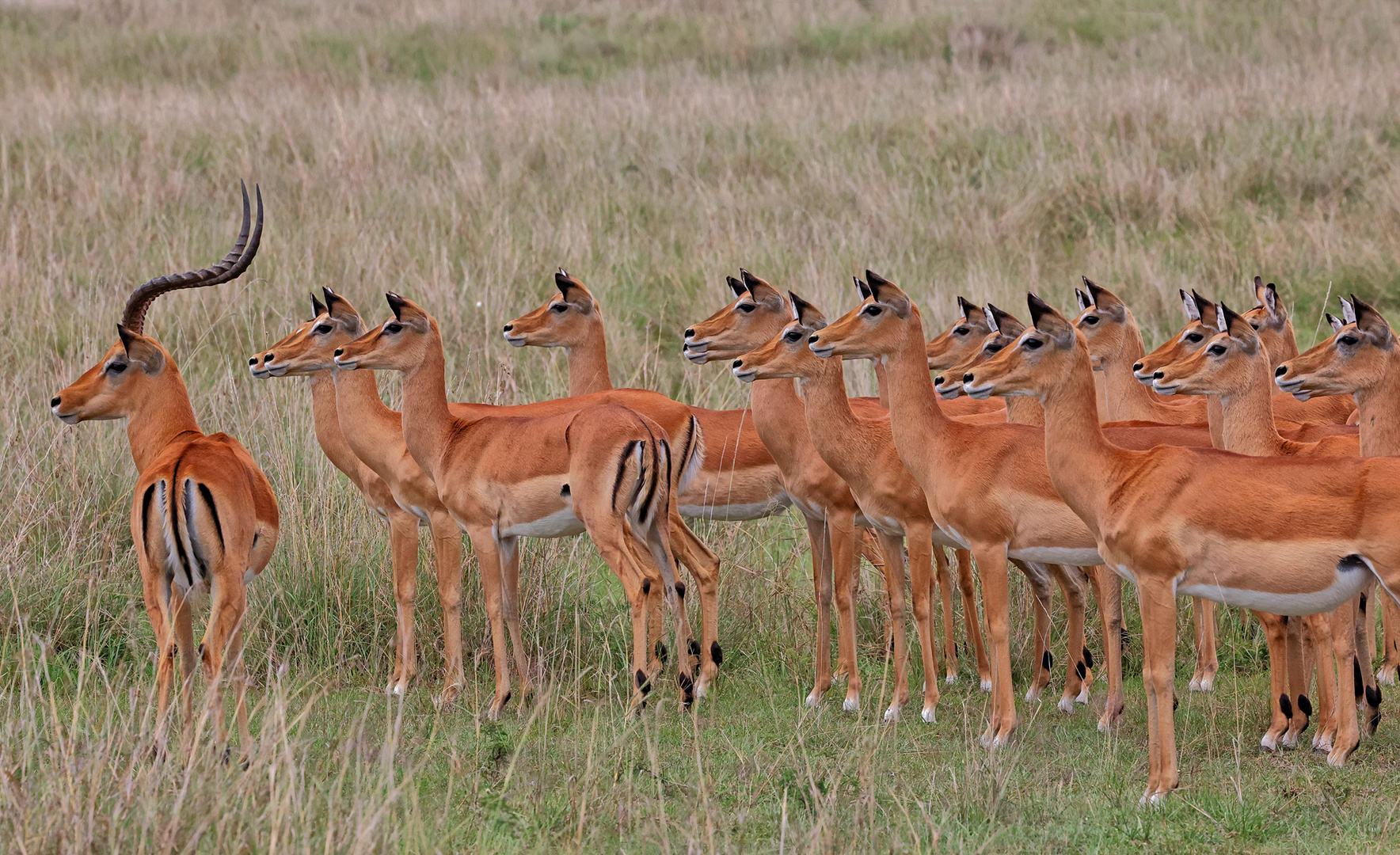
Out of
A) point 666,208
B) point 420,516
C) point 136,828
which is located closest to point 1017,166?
point 666,208

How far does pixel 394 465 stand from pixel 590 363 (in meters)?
1.33

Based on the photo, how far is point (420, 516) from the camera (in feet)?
19.4

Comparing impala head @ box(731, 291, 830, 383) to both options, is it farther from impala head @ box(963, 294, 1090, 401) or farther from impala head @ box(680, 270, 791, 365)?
impala head @ box(963, 294, 1090, 401)

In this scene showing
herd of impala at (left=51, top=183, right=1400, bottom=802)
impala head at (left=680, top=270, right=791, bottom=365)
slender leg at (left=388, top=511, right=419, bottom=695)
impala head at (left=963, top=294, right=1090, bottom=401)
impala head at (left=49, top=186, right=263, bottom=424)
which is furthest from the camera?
impala head at (left=680, top=270, right=791, bottom=365)

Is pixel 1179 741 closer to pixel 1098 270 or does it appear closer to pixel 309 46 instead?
pixel 1098 270

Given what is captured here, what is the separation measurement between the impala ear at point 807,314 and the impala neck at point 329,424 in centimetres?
174

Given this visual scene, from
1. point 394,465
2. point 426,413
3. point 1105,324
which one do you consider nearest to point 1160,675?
point 1105,324

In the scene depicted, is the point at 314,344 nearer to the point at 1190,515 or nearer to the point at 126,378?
the point at 126,378

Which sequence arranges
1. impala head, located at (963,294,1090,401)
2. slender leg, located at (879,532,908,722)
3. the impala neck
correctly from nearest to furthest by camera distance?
impala head, located at (963,294,1090,401), slender leg, located at (879,532,908,722), the impala neck

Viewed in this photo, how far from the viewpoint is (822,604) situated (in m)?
5.86

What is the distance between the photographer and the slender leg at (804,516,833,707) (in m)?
5.80

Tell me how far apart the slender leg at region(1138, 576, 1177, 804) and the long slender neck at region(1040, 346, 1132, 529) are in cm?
29

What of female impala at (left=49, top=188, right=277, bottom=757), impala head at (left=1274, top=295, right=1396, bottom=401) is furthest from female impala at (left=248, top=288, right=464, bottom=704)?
impala head at (left=1274, top=295, right=1396, bottom=401)

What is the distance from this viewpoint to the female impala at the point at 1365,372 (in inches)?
211
